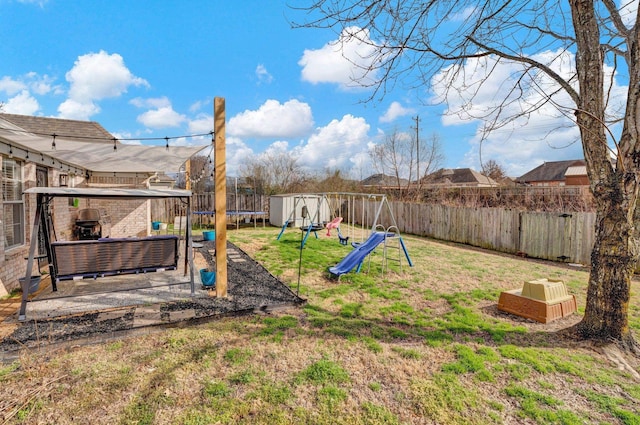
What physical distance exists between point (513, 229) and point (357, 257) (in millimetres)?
6747

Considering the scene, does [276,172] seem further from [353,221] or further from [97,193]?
[97,193]

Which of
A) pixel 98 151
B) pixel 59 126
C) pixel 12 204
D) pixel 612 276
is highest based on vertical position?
pixel 59 126

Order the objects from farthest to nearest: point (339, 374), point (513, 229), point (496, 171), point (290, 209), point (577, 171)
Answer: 1. point (496, 171)
2. point (577, 171)
3. point (290, 209)
4. point (513, 229)
5. point (339, 374)

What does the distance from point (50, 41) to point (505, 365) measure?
12826 mm

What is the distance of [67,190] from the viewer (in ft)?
13.7

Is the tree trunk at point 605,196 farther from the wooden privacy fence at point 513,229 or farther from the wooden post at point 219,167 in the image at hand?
the wooden post at point 219,167

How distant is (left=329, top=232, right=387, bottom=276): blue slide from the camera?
638cm

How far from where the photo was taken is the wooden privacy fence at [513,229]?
876 centimetres

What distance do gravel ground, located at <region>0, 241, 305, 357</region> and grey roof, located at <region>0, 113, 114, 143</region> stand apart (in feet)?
18.9

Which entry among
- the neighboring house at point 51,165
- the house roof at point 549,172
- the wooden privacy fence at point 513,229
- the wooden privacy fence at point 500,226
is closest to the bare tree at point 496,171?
the house roof at point 549,172

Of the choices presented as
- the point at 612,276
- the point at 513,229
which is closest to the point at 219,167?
the point at 612,276

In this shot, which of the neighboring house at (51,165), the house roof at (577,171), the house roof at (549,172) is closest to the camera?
the neighboring house at (51,165)

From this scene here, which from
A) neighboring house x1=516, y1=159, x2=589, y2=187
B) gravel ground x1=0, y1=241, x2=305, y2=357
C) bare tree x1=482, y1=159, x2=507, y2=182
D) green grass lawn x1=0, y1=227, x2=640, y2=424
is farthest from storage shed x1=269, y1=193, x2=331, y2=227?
neighboring house x1=516, y1=159, x2=589, y2=187

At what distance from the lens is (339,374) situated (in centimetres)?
293
